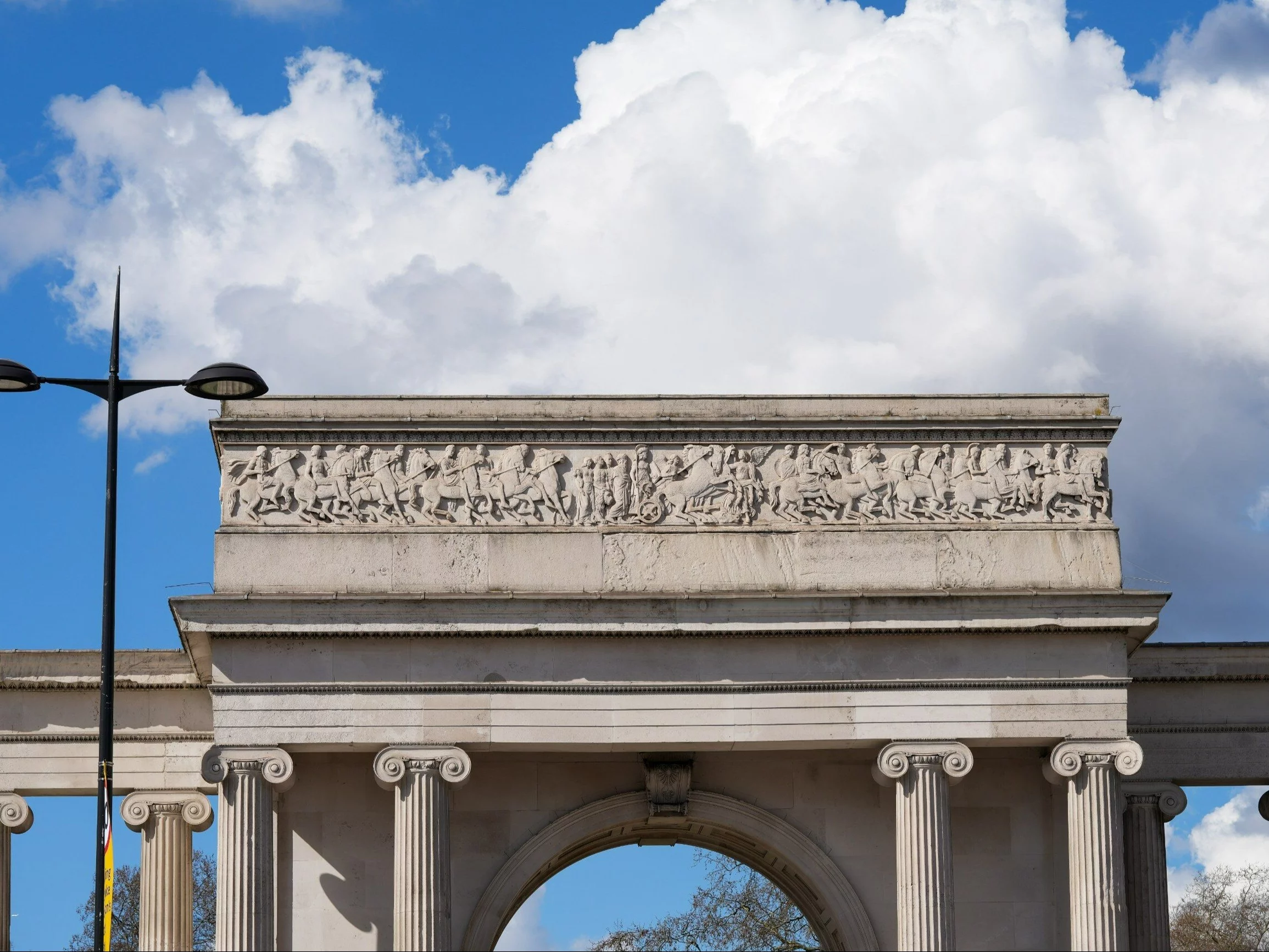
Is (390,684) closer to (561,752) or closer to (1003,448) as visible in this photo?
(561,752)

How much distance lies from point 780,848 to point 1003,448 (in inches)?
300

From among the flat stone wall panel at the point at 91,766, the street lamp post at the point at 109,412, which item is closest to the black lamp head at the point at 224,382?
the street lamp post at the point at 109,412

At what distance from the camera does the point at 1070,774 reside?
38875 mm

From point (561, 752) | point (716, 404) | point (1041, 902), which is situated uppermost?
point (716, 404)

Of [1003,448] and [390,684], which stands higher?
[1003,448]

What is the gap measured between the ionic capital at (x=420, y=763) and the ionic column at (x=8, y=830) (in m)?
7.14

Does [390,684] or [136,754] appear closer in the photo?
[390,684]

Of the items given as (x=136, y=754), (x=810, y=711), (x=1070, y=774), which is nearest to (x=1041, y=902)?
(x=1070, y=774)

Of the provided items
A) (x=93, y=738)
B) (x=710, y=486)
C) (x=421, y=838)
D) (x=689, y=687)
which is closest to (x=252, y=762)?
(x=421, y=838)

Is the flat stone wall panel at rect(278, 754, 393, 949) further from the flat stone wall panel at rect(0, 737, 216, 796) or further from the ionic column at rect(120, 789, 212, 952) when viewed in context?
the ionic column at rect(120, 789, 212, 952)

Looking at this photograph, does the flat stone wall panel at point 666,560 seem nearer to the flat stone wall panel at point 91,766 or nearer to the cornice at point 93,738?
the cornice at point 93,738

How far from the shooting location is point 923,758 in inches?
1531

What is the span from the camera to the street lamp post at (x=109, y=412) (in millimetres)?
30062

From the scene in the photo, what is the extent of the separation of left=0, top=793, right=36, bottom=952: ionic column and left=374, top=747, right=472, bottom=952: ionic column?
7.11m
